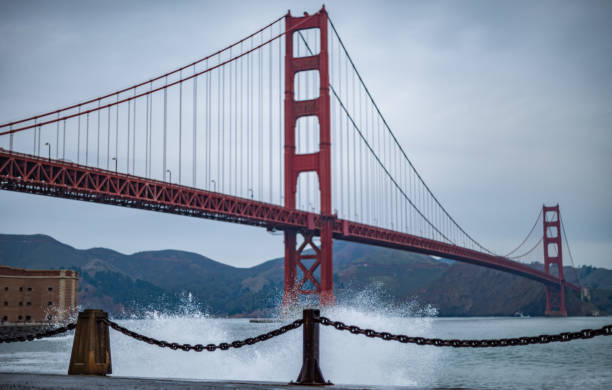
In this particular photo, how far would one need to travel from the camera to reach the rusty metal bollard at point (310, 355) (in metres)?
7.50

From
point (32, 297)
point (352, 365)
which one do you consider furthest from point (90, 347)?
point (32, 297)

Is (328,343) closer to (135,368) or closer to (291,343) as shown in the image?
(291,343)

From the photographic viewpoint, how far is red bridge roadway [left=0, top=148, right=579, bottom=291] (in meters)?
34.7

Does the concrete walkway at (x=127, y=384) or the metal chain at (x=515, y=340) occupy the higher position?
the metal chain at (x=515, y=340)

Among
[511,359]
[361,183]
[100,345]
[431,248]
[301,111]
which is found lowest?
[511,359]

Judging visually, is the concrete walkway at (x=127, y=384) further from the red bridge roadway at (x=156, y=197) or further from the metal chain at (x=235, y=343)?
the red bridge roadway at (x=156, y=197)

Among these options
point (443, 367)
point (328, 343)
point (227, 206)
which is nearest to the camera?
point (328, 343)

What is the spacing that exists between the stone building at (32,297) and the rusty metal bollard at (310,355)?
6526 cm

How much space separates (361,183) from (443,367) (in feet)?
137

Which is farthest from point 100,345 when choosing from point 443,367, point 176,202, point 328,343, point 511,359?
point 176,202

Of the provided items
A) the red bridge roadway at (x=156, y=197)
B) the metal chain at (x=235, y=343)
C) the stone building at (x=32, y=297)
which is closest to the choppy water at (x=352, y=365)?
the metal chain at (x=235, y=343)

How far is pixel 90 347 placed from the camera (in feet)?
29.1

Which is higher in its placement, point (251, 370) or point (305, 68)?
point (305, 68)

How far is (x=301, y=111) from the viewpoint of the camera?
181 ft
